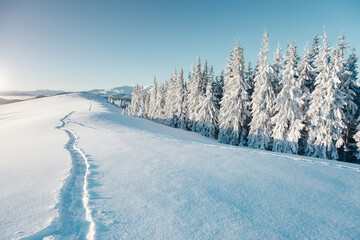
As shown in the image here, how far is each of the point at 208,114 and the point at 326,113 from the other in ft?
53.1

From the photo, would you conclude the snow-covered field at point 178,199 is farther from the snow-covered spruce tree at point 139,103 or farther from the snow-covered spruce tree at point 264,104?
the snow-covered spruce tree at point 139,103

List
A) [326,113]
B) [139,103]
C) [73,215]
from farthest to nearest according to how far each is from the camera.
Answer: [139,103]
[326,113]
[73,215]

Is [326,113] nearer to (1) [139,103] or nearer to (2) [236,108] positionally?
(2) [236,108]

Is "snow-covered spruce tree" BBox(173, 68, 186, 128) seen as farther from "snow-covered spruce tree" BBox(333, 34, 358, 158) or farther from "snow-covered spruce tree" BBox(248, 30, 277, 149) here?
"snow-covered spruce tree" BBox(333, 34, 358, 158)

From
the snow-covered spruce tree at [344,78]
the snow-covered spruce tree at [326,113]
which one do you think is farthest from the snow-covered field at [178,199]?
the snow-covered spruce tree at [344,78]

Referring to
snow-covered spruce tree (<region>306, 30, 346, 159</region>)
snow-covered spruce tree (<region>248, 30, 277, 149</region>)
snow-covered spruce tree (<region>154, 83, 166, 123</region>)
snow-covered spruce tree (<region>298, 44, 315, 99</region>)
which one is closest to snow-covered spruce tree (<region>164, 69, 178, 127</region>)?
snow-covered spruce tree (<region>154, 83, 166, 123</region>)

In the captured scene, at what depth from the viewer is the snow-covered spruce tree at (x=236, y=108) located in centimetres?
2461

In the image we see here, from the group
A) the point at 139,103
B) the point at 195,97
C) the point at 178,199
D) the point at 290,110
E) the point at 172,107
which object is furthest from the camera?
the point at 139,103

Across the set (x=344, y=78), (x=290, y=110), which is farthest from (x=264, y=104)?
(x=344, y=78)

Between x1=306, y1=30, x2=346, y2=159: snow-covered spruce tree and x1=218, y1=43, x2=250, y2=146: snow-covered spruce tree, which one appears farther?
x1=218, y1=43, x2=250, y2=146: snow-covered spruce tree

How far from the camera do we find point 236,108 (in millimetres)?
24594

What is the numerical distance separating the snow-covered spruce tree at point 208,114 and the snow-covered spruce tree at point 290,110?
10986 mm

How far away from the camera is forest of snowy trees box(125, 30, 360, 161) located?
18203mm

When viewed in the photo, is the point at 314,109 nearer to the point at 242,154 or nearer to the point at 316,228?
the point at 242,154
